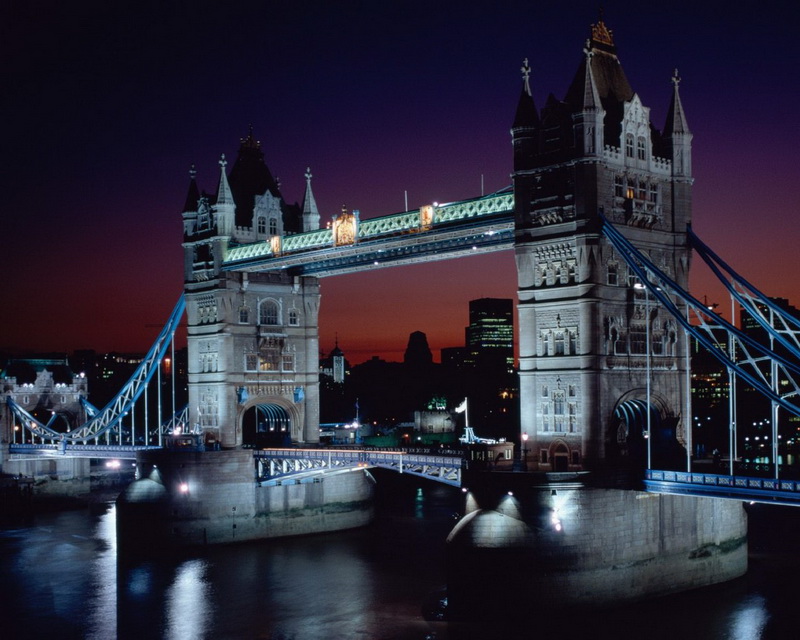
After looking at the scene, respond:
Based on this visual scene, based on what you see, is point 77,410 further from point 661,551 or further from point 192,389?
point 661,551

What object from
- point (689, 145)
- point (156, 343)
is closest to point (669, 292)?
point (689, 145)

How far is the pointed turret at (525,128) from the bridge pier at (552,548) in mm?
12518

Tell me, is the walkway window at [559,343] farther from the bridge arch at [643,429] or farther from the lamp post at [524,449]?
the lamp post at [524,449]

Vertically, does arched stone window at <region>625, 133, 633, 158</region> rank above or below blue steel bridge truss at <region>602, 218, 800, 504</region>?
above

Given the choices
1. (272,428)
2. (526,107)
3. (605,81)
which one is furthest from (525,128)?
(272,428)

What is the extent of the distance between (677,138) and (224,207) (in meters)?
26.6

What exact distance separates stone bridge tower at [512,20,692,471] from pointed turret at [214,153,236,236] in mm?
22360

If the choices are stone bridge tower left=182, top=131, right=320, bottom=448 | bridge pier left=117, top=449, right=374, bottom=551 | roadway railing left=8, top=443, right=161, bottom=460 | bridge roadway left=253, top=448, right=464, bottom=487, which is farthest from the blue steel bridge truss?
roadway railing left=8, top=443, right=161, bottom=460

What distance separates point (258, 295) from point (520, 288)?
21917mm

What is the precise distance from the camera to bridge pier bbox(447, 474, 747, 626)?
36906 millimetres

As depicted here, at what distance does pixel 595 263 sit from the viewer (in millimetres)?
40781

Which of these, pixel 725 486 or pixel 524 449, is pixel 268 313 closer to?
pixel 524 449

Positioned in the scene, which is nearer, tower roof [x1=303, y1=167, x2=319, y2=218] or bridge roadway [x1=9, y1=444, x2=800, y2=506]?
bridge roadway [x1=9, y1=444, x2=800, y2=506]

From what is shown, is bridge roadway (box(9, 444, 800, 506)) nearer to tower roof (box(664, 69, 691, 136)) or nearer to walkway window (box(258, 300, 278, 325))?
walkway window (box(258, 300, 278, 325))
